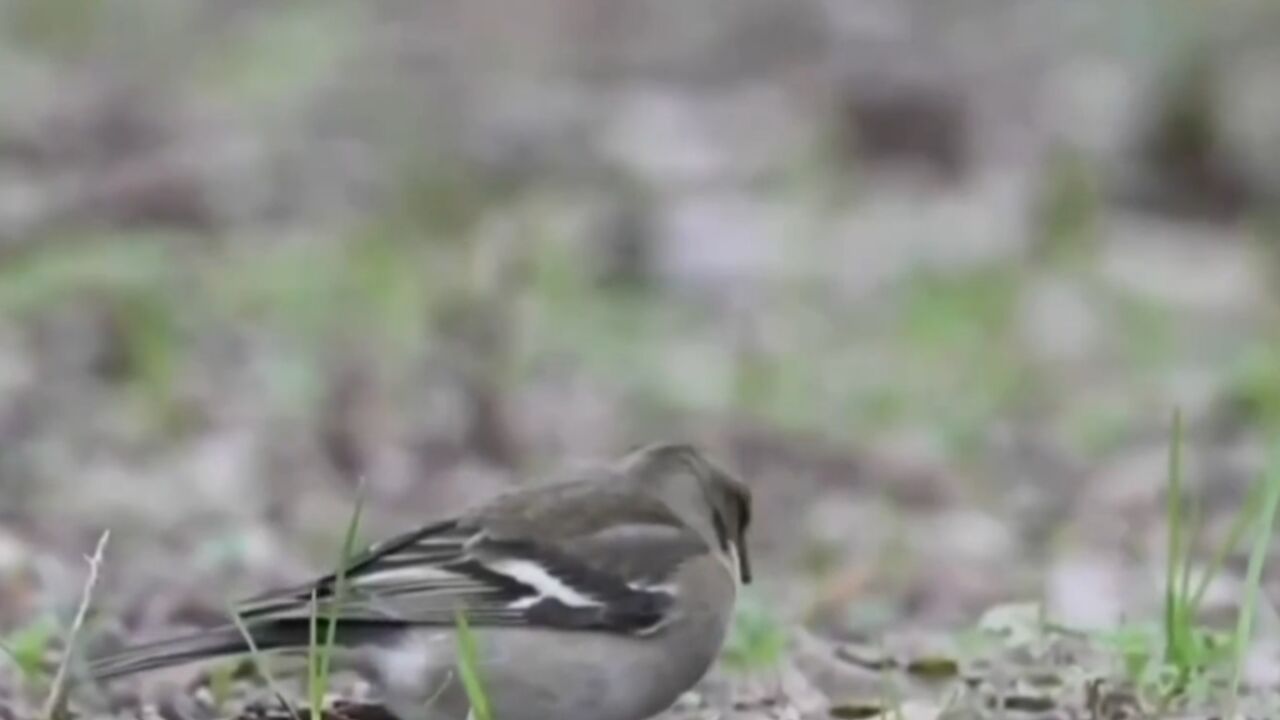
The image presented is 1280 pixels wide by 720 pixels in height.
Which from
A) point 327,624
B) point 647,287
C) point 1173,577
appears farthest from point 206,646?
point 647,287

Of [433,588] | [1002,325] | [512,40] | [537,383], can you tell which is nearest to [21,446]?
[537,383]

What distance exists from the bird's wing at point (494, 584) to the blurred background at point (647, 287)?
1.26 metres

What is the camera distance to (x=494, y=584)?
4477 mm

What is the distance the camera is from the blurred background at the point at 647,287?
7.38 metres

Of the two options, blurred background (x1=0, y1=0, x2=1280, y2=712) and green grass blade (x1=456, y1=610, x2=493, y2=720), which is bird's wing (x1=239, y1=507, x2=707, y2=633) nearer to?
green grass blade (x1=456, y1=610, x2=493, y2=720)

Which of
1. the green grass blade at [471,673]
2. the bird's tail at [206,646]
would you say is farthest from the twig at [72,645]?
the green grass blade at [471,673]

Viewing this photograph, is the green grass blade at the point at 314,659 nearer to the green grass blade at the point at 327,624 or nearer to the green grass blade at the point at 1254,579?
the green grass blade at the point at 327,624

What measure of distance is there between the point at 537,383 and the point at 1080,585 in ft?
9.17

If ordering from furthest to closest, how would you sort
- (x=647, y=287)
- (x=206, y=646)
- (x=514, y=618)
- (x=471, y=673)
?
(x=647, y=287) → (x=514, y=618) → (x=206, y=646) → (x=471, y=673)

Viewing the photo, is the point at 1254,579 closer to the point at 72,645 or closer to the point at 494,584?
the point at 494,584

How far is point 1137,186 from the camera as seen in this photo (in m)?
14.5

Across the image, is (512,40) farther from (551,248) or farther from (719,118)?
(551,248)

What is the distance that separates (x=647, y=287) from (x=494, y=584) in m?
7.02

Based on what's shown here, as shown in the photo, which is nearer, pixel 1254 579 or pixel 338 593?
pixel 338 593
